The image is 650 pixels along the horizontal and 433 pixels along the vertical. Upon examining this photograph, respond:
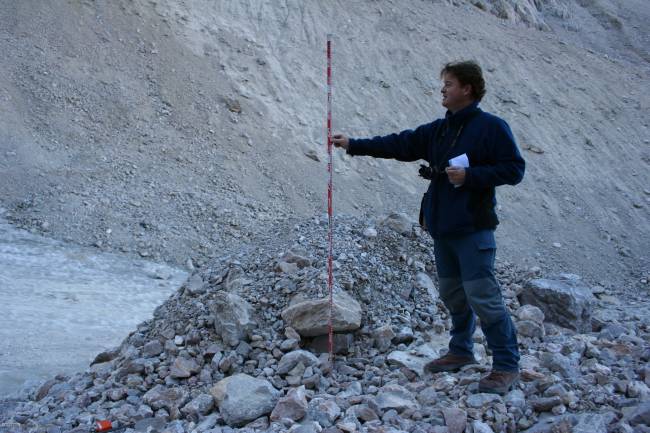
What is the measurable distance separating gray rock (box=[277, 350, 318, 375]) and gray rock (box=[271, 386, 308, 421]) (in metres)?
0.56

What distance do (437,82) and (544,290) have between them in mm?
12116

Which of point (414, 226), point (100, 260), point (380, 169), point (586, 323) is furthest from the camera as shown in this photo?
point (380, 169)

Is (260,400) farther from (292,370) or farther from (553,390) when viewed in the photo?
(553,390)

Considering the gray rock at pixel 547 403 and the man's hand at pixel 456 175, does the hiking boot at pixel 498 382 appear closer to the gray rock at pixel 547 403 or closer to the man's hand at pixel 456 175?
the gray rock at pixel 547 403

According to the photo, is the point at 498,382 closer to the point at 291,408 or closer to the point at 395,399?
the point at 395,399

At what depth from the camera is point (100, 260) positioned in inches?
355

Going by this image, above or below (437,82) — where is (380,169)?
below

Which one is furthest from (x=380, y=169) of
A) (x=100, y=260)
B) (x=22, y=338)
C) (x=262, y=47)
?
(x=22, y=338)

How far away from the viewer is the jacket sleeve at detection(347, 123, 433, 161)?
3965mm

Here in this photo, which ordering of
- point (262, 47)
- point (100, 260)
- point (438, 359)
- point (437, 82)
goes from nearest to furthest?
point (438, 359) → point (100, 260) → point (262, 47) → point (437, 82)

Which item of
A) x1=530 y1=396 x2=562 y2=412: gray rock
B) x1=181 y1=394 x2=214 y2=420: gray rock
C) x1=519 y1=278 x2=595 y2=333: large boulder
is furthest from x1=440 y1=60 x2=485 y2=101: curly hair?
x1=519 y1=278 x2=595 y2=333: large boulder

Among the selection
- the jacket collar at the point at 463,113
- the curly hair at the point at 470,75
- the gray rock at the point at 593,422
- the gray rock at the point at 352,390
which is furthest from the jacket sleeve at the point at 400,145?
the gray rock at the point at 593,422

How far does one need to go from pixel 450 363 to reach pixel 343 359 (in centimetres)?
73

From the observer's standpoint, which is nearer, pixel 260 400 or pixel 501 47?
pixel 260 400
